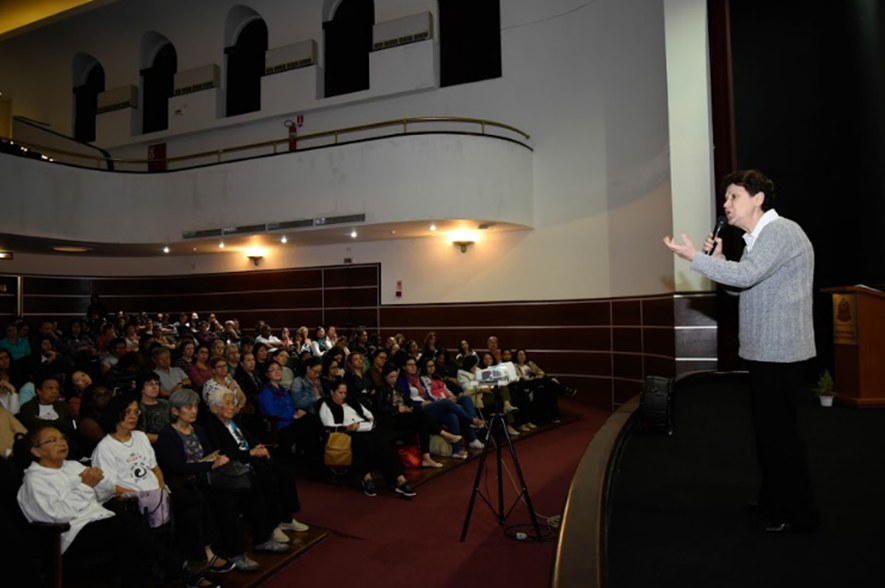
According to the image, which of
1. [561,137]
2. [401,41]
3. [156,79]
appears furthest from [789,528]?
[156,79]

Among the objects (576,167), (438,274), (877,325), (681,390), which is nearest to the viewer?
(877,325)

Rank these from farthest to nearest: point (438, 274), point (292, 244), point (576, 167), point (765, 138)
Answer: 1. point (292, 244)
2. point (438, 274)
3. point (576, 167)
4. point (765, 138)

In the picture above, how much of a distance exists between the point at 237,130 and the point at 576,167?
22.5 feet

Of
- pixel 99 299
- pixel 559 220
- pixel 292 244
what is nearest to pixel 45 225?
pixel 99 299

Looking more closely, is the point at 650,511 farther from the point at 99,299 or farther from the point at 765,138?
the point at 99,299

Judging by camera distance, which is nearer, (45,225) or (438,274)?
(45,225)

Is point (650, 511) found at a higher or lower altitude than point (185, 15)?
lower

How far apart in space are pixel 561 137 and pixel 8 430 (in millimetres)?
7783

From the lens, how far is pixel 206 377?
549cm

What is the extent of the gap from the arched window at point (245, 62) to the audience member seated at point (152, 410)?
9.22m

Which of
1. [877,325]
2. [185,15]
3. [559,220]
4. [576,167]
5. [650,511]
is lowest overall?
[650,511]

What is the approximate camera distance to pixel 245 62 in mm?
12094

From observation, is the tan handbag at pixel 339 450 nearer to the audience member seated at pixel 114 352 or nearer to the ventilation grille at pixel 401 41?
the audience member seated at pixel 114 352

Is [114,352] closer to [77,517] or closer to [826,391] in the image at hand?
[77,517]
